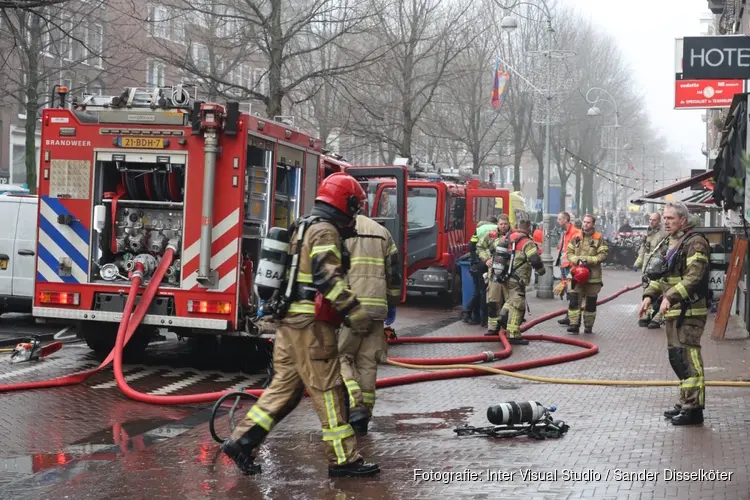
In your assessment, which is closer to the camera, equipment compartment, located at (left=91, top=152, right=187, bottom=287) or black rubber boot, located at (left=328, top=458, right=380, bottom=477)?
black rubber boot, located at (left=328, top=458, right=380, bottom=477)

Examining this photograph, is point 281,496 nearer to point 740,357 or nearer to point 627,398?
point 627,398

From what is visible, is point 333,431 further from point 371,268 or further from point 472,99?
point 472,99

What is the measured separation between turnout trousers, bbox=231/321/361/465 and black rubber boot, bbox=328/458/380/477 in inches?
1.1

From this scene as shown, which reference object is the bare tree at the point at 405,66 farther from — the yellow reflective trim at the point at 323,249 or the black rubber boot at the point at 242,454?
the black rubber boot at the point at 242,454

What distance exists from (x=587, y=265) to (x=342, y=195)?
9.44 m

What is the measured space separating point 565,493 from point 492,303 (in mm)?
8891

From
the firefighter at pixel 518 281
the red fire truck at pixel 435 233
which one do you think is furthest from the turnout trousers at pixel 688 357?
the red fire truck at pixel 435 233

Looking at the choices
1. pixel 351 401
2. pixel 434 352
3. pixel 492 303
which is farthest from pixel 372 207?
pixel 351 401

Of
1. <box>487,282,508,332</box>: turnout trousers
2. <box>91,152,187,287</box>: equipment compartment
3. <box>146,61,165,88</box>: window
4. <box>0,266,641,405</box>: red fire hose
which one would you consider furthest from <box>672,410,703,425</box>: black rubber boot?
<box>146,61,165,88</box>: window

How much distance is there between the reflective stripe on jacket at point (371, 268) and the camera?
7.74 m

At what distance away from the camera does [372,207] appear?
16.3 meters

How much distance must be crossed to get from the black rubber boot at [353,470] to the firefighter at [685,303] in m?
2.78

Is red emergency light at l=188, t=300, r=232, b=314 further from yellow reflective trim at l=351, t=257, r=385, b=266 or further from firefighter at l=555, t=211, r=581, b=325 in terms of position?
firefighter at l=555, t=211, r=581, b=325

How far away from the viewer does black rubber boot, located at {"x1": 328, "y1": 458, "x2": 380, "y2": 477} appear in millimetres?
5906
